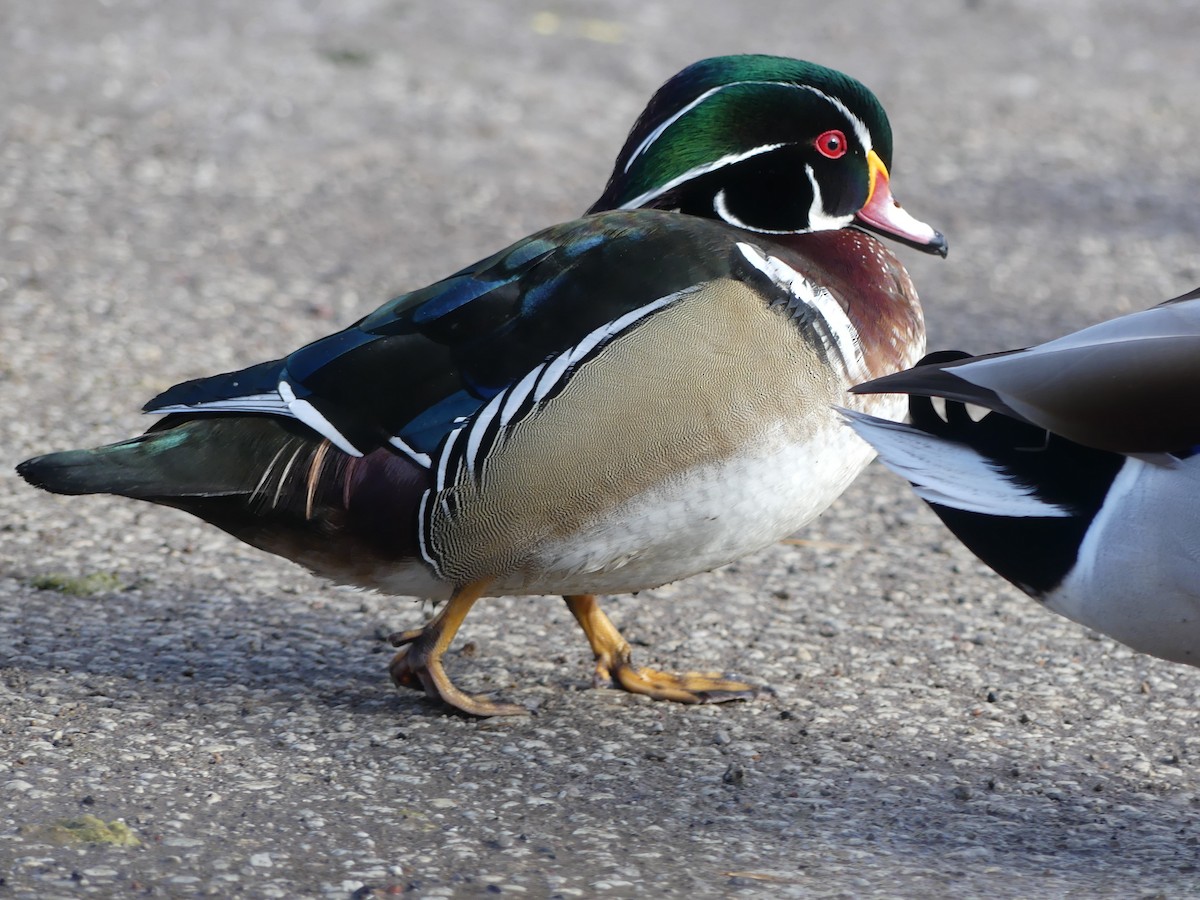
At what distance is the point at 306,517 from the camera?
3.27 m

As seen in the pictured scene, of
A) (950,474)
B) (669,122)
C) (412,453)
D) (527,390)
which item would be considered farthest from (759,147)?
(412,453)

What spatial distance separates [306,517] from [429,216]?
4.40 metres

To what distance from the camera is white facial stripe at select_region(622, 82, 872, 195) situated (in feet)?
11.3

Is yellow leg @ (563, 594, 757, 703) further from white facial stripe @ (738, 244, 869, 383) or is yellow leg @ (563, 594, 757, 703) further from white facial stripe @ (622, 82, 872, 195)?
white facial stripe @ (622, 82, 872, 195)

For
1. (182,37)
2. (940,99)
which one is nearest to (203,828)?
(182,37)

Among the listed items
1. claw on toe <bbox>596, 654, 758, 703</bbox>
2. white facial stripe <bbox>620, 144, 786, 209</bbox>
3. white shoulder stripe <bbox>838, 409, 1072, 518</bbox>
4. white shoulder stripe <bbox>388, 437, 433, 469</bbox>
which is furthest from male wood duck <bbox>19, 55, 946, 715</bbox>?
claw on toe <bbox>596, 654, 758, 703</bbox>

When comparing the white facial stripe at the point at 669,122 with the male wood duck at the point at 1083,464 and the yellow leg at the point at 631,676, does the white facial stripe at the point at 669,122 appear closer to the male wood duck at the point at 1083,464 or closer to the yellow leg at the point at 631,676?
the male wood duck at the point at 1083,464

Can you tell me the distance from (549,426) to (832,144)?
95 cm

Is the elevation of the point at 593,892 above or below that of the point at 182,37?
below

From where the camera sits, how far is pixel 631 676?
365 centimetres

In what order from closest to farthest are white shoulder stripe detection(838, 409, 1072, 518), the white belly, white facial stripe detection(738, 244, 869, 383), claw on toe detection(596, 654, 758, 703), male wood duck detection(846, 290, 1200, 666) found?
male wood duck detection(846, 290, 1200, 666), white shoulder stripe detection(838, 409, 1072, 518), the white belly, white facial stripe detection(738, 244, 869, 383), claw on toe detection(596, 654, 758, 703)

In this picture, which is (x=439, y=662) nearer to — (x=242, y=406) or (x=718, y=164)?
(x=242, y=406)

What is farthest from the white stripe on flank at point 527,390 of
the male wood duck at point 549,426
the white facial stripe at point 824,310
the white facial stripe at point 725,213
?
the white facial stripe at point 725,213

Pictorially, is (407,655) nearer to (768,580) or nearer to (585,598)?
(585,598)
